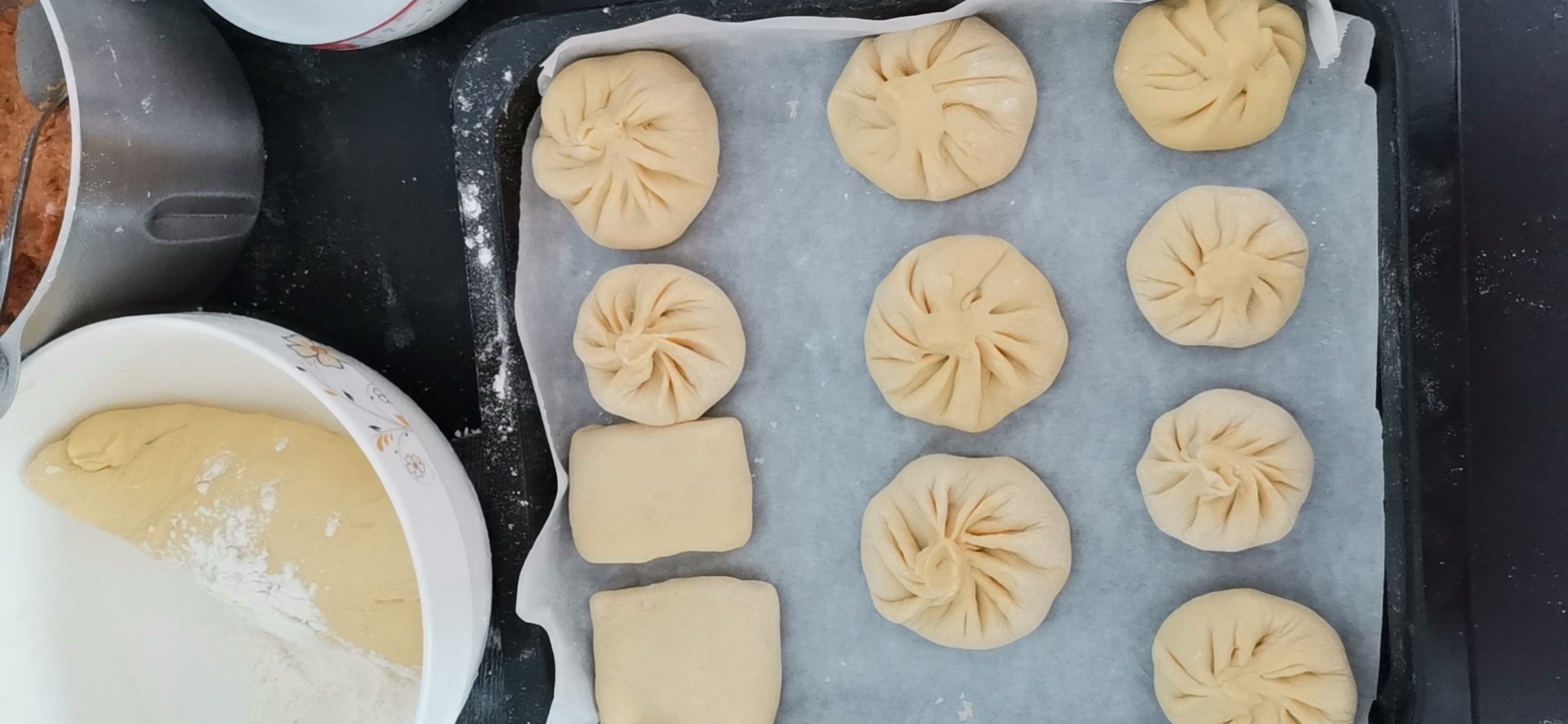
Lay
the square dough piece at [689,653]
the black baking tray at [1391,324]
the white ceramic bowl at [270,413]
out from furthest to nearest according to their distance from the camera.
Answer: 1. the square dough piece at [689,653]
2. the black baking tray at [1391,324]
3. the white ceramic bowl at [270,413]

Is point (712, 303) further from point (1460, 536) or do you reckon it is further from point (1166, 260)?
point (1460, 536)

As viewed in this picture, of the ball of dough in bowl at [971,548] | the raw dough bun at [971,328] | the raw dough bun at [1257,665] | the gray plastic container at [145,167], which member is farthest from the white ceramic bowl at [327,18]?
the raw dough bun at [1257,665]

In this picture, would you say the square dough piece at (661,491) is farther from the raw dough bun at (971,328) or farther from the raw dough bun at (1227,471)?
the raw dough bun at (1227,471)

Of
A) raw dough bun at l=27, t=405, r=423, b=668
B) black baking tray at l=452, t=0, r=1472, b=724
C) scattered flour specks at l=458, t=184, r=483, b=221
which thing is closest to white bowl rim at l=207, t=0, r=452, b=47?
black baking tray at l=452, t=0, r=1472, b=724

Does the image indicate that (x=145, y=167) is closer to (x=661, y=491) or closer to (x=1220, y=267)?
(x=661, y=491)

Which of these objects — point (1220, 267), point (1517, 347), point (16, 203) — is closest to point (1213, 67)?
point (1220, 267)

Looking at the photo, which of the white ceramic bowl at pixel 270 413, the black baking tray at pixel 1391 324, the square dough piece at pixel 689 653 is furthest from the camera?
the square dough piece at pixel 689 653

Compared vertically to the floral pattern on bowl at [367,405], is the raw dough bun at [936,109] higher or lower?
higher
